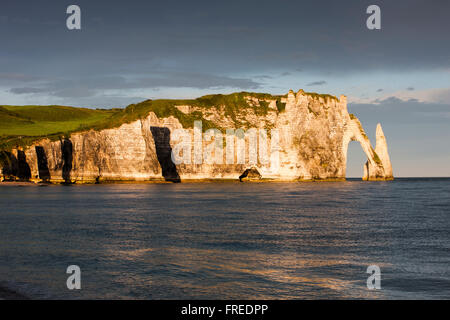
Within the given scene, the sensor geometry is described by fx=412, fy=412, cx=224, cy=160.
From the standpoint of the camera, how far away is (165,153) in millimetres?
132375

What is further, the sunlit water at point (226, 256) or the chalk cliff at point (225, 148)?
the chalk cliff at point (225, 148)

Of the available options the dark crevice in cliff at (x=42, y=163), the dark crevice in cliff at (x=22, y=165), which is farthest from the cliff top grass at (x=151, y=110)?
the dark crevice in cliff at (x=42, y=163)

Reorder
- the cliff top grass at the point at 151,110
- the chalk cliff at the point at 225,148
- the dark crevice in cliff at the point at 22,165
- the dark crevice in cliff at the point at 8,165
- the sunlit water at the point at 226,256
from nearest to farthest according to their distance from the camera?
1. the sunlit water at the point at 226,256
2. the dark crevice in cliff at the point at 8,165
3. the dark crevice in cliff at the point at 22,165
4. the chalk cliff at the point at 225,148
5. the cliff top grass at the point at 151,110

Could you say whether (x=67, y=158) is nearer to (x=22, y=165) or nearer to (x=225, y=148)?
(x=22, y=165)

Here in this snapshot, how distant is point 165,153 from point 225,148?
19813 millimetres

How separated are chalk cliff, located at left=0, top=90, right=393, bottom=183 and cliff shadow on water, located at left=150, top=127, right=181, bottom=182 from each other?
323mm

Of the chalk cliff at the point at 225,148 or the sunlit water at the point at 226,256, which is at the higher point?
the chalk cliff at the point at 225,148

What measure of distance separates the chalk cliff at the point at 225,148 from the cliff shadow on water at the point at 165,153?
0.32 m

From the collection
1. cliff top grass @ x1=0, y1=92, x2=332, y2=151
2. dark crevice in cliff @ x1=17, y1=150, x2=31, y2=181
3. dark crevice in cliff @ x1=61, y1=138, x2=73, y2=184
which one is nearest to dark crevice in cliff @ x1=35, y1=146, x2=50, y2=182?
dark crevice in cliff @ x1=17, y1=150, x2=31, y2=181

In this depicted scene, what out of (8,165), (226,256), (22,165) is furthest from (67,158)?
(226,256)

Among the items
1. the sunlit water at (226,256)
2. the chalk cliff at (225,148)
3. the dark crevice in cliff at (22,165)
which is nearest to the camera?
the sunlit water at (226,256)

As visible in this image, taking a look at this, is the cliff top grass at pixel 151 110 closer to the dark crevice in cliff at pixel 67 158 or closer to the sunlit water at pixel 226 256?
the dark crevice in cliff at pixel 67 158

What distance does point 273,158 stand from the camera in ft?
452

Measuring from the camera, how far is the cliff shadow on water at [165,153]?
132 metres
